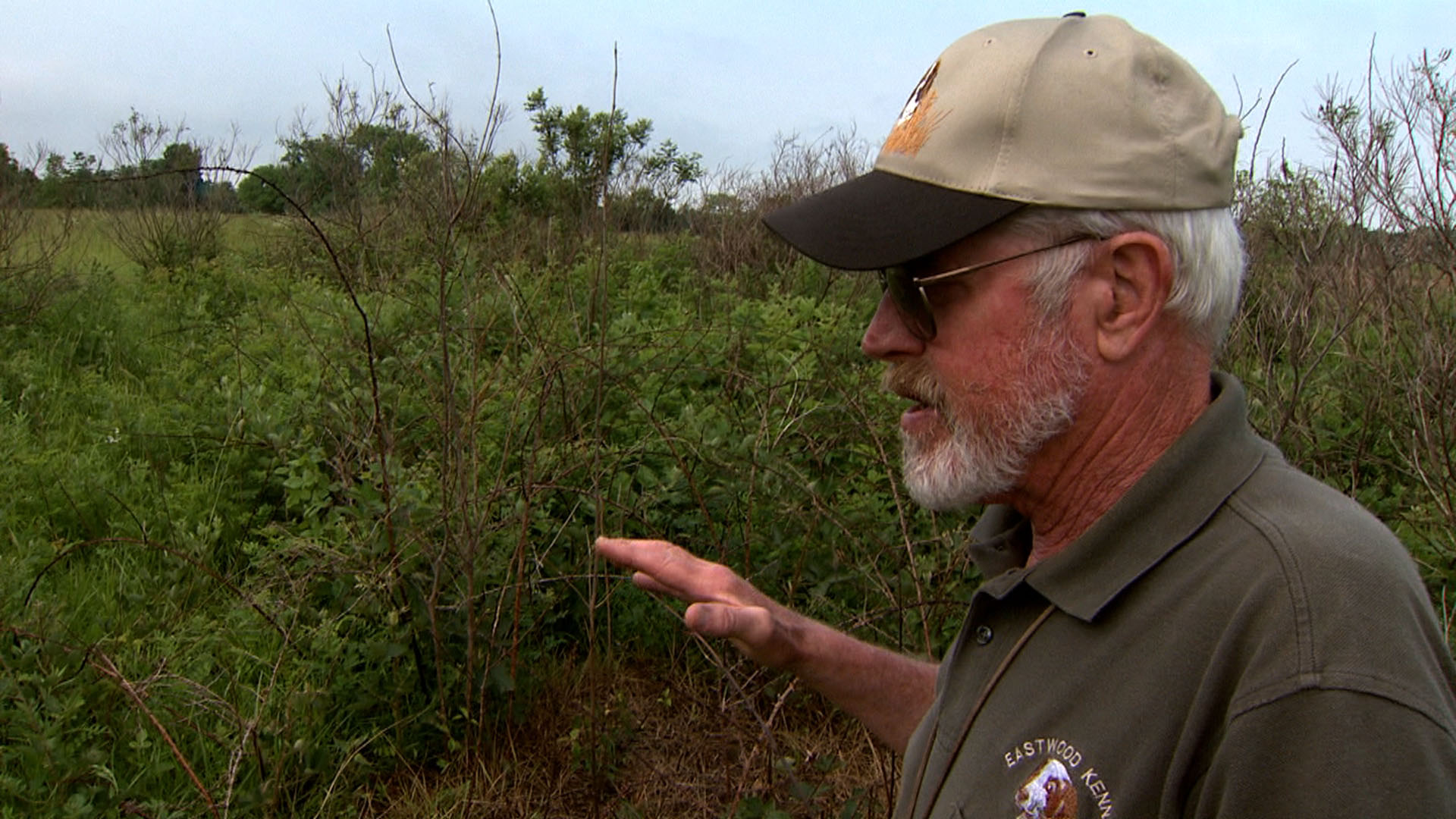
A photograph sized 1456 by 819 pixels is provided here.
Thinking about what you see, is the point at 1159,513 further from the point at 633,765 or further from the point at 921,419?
the point at 633,765

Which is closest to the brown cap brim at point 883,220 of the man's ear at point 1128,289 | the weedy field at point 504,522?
the man's ear at point 1128,289

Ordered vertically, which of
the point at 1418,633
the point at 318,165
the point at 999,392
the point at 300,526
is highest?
the point at 318,165

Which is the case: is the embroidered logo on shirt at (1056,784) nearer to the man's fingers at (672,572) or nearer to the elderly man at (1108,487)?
the elderly man at (1108,487)

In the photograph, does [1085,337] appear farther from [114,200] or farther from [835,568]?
[114,200]

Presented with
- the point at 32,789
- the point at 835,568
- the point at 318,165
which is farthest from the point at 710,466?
the point at 318,165

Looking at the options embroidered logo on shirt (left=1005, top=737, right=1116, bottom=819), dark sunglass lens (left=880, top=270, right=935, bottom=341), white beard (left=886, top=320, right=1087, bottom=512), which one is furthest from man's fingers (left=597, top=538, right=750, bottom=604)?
embroidered logo on shirt (left=1005, top=737, right=1116, bottom=819)

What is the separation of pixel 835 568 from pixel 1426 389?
282cm

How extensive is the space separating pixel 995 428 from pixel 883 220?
324mm

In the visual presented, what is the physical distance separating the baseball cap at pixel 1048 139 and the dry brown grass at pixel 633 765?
5.73 feet

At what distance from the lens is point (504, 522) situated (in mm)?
2973

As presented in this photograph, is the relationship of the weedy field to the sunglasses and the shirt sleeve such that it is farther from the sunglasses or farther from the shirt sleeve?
the shirt sleeve

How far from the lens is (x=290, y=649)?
324 cm

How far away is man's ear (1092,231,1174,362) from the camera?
1268mm

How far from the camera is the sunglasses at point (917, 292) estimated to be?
1.37m
